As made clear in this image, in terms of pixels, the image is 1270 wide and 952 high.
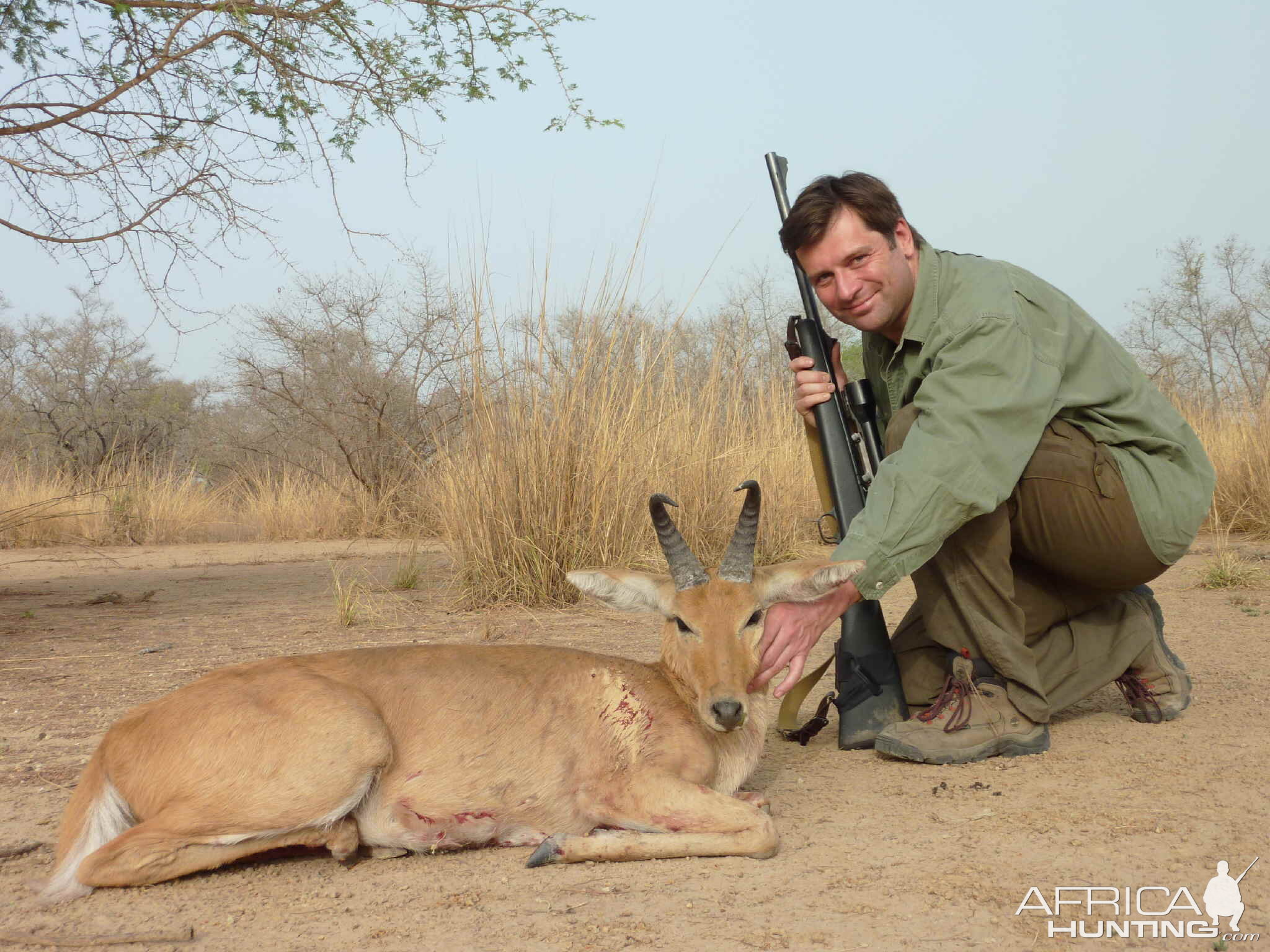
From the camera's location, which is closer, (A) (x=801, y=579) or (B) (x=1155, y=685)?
(A) (x=801, y=579)

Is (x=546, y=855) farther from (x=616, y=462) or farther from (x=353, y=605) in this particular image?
(x=616, y=462)

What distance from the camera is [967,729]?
13.5 feet

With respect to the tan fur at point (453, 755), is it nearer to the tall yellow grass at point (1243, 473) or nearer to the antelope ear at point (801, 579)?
the antelope ear at point (801, 579)

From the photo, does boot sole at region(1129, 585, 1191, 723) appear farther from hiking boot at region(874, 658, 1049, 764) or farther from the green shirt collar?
the green shirt collar

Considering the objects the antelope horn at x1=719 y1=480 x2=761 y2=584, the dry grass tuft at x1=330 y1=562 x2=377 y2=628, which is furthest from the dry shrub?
the antelope horn at x1=719 y1=480 x2=761 y2=584

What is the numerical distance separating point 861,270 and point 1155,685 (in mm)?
2191

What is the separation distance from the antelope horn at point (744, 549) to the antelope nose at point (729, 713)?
592mm

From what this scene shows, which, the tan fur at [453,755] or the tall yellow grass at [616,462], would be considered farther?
the tall yellow grass at [616,462]

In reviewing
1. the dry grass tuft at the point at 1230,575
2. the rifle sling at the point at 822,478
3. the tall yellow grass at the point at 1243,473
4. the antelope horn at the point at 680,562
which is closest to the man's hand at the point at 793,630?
the antelope horn at the point at 680,562

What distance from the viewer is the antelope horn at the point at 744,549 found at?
378 centimetres

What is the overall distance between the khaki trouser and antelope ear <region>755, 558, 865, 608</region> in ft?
2.24

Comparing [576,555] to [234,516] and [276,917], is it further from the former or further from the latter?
[234,516]

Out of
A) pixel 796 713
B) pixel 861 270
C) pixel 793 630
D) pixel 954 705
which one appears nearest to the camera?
pixel 793 630

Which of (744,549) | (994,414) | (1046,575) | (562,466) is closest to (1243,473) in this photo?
(562,466)
